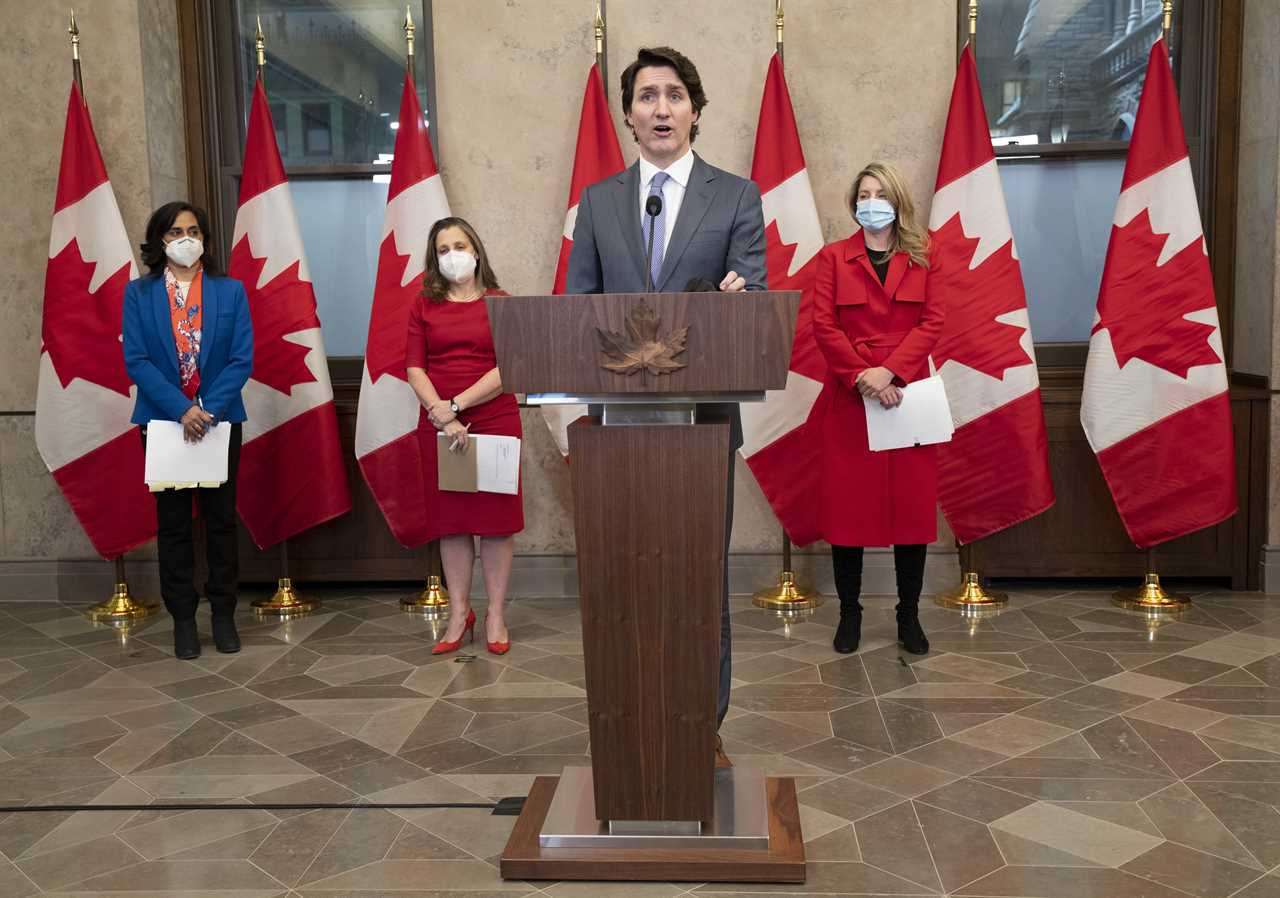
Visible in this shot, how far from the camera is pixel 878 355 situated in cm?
413

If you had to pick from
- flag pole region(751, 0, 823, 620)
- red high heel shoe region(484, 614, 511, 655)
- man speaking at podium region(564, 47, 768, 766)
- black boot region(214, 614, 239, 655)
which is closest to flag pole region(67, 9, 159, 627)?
black boot region(214, 614, 239, 655)

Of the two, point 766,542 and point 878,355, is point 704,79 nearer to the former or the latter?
point 878,355

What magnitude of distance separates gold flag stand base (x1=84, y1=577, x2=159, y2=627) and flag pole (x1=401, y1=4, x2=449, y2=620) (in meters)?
1.11

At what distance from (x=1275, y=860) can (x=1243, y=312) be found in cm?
327

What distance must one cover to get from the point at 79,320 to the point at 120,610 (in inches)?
48.8

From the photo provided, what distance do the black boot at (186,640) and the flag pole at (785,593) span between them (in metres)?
Result: 2.23

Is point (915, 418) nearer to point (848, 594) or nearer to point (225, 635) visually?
point (848, 594)

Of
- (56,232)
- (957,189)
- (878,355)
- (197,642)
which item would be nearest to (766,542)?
(878,355)

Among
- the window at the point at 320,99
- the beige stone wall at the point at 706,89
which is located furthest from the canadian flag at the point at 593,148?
the window at the point at 320,99

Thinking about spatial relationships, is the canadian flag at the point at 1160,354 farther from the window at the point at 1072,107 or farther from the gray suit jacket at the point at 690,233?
the gray suit jacket at the point at 690,233

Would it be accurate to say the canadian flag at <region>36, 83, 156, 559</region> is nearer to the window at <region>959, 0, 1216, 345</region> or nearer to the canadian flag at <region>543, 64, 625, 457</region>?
the canadian flag at <region>543, 64, 625, 457</region>

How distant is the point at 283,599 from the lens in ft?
16.8

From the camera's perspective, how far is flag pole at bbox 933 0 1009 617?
4.83 metres

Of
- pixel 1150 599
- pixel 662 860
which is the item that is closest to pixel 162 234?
pixel 662 860
